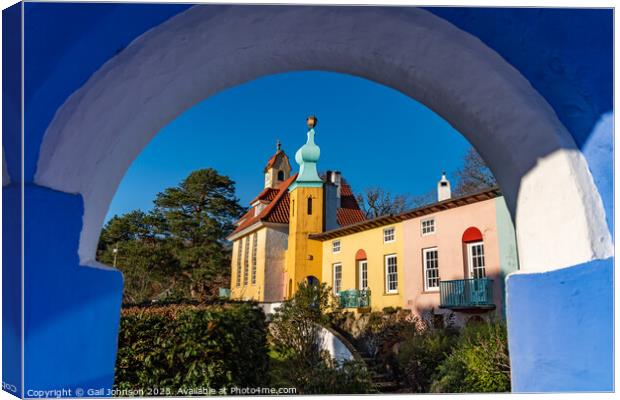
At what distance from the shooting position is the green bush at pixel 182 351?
466cm

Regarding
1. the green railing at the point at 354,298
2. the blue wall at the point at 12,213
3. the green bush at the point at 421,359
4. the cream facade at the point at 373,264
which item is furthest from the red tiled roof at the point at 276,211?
the blue wall at the point at 12,213

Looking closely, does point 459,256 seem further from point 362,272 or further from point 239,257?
point 239,257

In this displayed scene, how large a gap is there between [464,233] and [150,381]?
388 inches

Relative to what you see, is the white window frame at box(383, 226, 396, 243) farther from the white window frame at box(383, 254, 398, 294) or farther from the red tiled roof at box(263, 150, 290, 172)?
the red tiled roof at box(263, 150, 290, 172)

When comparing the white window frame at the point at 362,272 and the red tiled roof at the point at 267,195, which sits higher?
the red tiled roof at the point at 267,195

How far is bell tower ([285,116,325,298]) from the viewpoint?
19.7m

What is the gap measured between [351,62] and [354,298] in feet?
47.1

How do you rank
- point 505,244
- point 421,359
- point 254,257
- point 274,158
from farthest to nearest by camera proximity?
point 274,158 → point 254,257 → point 505,244 → point 421,359

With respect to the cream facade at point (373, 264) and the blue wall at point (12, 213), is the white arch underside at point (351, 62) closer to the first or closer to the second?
the blue wall at point (12, 213)

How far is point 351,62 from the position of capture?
8.38ft

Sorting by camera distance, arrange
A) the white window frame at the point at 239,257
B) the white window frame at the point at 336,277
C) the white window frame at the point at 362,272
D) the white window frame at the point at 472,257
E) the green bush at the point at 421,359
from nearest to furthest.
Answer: the green bush at the point at 421,359
the white window frame at the point at 472,257
the white window frame at the point at 362,272
the white window frame at the point at 336,277
the white window frame at the point at 239,257

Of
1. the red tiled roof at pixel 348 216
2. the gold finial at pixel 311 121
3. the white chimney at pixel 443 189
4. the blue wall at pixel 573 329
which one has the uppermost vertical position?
the gold finial at pixel 311 121

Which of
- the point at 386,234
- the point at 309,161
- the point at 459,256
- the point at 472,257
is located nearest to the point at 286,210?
the point at 309,161

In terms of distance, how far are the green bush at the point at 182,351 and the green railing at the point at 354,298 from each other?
1111 cm
